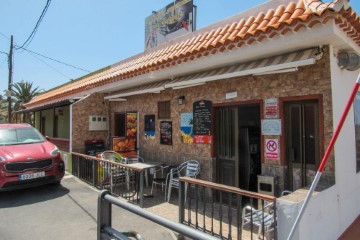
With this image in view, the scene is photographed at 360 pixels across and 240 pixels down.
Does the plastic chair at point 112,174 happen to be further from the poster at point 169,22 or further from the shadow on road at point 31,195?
the poster at point 169,22

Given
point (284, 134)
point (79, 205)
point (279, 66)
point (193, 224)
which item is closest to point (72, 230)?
point (79, 205)

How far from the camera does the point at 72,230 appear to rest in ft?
14.7

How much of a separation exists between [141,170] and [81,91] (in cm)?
645

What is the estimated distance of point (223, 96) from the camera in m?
6.01

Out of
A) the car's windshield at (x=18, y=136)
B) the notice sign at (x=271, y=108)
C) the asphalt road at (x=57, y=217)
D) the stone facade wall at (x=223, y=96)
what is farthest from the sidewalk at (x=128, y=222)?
the notice sign at (x=271, y=108)

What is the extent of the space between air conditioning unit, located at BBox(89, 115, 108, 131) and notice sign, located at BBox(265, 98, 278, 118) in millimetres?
6692

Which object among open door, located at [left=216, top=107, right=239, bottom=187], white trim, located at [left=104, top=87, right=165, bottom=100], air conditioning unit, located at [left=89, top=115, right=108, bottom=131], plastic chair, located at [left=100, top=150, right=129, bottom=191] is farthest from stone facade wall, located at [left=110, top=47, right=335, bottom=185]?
plastic chair, located at [left=100, top=150, right=129, bottom=191]

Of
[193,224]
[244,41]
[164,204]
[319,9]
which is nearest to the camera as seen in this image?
[319,9]

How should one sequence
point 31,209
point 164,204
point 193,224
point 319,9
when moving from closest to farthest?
point 319,9, point 193,224, point 31,209, point 164,204

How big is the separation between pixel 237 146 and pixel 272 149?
3.45 feet

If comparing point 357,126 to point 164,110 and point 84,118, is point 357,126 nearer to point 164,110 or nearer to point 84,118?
point 164,110

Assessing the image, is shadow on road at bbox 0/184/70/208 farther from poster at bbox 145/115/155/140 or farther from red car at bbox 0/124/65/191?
poster at bbox 145/115/155/140

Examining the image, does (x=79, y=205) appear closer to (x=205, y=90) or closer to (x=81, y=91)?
(x=205, y=90)

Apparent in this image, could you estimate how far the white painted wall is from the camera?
321cm
